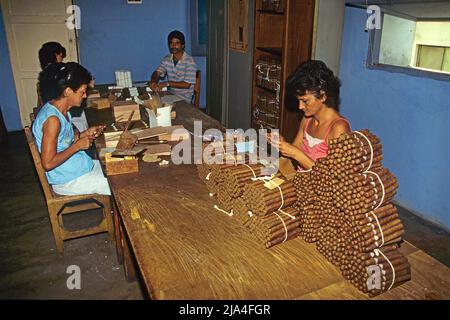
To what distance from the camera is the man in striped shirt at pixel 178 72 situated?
5180 mm

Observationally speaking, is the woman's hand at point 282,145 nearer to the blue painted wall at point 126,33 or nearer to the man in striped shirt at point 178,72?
the man in striped shirt at point 178,72

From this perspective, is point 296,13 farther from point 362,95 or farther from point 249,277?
point 249,277

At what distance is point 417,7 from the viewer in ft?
12.0

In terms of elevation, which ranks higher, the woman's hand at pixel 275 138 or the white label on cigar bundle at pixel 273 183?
the woman's hand at pixel 275 138

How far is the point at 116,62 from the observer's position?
23.7 ft

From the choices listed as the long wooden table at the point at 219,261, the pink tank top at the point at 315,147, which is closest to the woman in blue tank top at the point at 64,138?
the long wooden table at the point at 219,261

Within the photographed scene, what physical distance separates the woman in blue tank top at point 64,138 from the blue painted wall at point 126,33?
13.8ft

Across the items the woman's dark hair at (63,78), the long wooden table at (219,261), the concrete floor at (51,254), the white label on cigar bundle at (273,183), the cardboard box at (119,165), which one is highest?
the woman's dark hair at (63,78)

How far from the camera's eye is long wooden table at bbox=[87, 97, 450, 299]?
1591 millimetres

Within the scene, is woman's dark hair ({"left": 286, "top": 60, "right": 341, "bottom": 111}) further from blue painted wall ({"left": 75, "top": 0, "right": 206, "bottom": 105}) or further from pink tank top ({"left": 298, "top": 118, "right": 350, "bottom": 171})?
blue painted wall ({"left": 75, "top": 0, "right": 206, "bottom": 105})

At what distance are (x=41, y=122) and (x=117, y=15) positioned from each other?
15.9ft

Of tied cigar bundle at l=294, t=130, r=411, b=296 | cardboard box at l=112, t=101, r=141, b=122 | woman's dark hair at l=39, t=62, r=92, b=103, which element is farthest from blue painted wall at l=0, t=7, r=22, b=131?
tied cigar bundle at l=294, t=130, r=411, b=296
